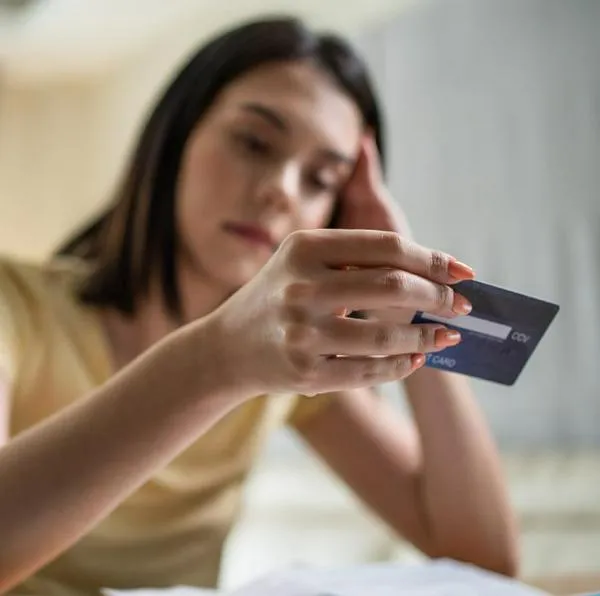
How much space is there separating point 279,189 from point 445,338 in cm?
39

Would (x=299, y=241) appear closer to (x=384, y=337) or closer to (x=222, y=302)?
(x=384, y=337)

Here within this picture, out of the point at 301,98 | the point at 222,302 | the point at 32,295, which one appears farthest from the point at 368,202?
the point at 32,295

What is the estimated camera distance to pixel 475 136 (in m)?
1.74

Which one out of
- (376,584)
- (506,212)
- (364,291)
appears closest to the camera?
(364,291)

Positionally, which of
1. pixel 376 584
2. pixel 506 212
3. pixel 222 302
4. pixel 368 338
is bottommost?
pixel 376 584

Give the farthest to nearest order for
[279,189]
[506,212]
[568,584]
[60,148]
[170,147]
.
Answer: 1. [60,148]
2. [506,212]
3. [170,147]
4. [279,189]
5. [568,584]

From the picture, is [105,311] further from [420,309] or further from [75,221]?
[75,221]

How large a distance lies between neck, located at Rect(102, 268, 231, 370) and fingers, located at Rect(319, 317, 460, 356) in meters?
0.43

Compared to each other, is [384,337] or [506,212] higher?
[506,212]

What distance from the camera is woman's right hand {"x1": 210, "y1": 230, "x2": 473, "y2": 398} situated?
0.40m

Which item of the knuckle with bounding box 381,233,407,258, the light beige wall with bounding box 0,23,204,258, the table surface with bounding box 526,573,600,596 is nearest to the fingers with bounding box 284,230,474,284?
the knuckle with bounding box 381,233,407,258

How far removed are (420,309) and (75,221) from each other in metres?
2.60

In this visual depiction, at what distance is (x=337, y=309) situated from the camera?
404mm

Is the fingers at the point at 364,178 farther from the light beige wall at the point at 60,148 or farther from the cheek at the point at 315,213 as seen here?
the light beige wall at the point at 60,148
